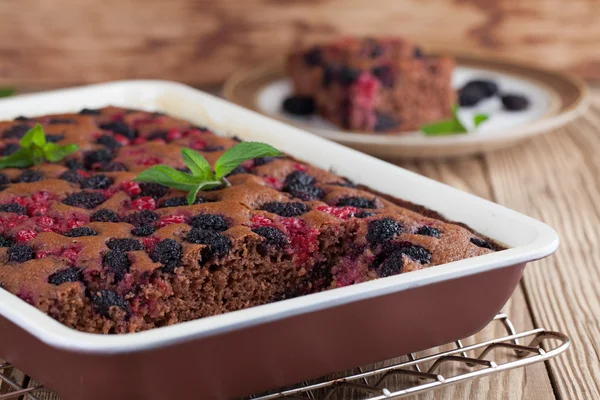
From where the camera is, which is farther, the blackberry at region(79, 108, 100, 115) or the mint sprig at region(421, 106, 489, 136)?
the mint sprig at region(421, 106, 489, 136)

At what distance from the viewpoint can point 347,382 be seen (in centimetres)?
203

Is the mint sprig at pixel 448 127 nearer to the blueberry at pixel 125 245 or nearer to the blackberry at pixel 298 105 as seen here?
the blackberry at pixel 298 105

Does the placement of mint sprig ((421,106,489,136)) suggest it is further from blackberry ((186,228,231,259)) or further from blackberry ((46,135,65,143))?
blackberry ((186,228,231,259))

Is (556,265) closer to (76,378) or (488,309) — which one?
(488,309)

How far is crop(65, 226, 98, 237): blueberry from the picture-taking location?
2.12 m

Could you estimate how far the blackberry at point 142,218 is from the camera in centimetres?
223

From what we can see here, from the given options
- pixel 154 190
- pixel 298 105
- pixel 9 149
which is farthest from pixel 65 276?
pixel 298 105

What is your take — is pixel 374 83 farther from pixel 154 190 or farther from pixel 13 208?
pixel 13 208

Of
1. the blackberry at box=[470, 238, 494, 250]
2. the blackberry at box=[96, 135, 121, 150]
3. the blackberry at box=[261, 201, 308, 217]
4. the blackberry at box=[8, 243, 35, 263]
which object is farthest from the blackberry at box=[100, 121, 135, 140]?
the blackberry at box=[470, 238, 494, 250]

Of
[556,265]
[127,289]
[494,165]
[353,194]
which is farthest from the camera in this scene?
[494,165]

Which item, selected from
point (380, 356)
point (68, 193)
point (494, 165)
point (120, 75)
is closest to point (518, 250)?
point (380, 356)

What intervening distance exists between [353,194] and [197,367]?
2.75 ft

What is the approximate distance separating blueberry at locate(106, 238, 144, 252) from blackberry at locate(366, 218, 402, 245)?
0.56 m

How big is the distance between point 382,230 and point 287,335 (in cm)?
48
